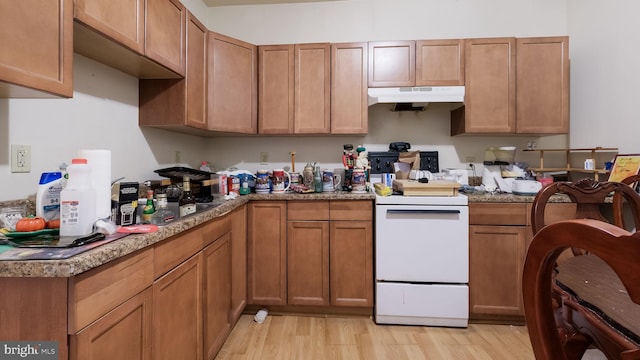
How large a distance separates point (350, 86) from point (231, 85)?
39.3 inches

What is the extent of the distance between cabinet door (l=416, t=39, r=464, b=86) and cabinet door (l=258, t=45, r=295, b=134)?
3.61ft

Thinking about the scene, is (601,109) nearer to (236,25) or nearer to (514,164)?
(514,164)

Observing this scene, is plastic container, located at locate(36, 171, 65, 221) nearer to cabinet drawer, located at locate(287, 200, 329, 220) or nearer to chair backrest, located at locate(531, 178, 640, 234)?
cabinet drawer, located at locate(287, 200, 329, 220)

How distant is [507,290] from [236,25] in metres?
3.33

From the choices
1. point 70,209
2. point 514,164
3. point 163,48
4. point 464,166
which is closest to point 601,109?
point 514,164

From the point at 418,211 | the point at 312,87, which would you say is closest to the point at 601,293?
the point at 418,211

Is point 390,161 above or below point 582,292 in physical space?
above

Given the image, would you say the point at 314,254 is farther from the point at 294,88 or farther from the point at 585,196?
the point at 585,196

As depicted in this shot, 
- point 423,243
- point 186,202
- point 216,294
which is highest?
point 186,202

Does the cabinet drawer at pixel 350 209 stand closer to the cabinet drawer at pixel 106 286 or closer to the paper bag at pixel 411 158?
the paper bag at pixel 411 158

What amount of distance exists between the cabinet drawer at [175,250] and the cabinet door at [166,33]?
3.28 feet

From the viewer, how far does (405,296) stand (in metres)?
2.02

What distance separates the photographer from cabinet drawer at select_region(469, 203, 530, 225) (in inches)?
79.0

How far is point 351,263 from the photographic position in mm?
2113
